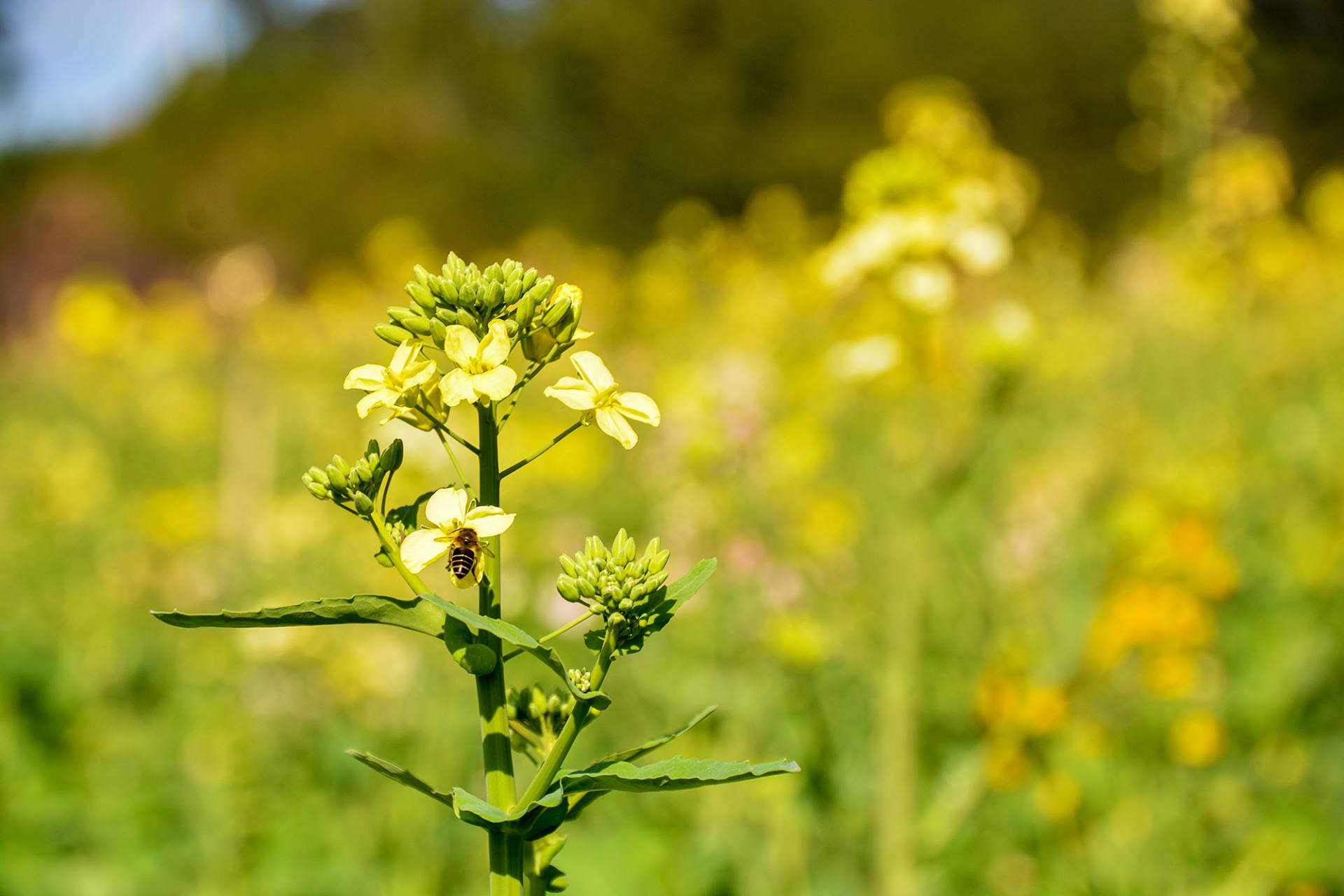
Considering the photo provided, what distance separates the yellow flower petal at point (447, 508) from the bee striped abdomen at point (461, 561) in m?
0.02

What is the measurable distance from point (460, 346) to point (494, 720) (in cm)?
18

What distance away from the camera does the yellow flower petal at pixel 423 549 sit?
54 cm

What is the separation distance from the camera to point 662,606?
565 millimetres

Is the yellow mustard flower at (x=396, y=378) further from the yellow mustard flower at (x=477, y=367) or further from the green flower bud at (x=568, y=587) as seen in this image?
the green flower bud at (x=568, y=587)

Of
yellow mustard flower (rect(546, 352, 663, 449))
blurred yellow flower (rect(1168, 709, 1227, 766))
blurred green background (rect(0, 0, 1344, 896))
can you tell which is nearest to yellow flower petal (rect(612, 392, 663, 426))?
yellow mustard flower (rect(546, 352, 663, 449))

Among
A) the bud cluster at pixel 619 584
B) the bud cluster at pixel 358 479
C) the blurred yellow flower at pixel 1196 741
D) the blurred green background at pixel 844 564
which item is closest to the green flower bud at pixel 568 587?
the bud cluster at pixel 619 584

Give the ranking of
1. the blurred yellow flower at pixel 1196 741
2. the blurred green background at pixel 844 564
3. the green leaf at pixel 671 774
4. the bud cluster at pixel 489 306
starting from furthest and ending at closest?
the blurred yellow flower at pixel 1196 741, the blurred green background at pixel 844 564, the bud cluster at pixel 489 306, the green leaf at pixel 671 774

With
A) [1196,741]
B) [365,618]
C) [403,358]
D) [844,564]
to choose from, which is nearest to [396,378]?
[403,358]

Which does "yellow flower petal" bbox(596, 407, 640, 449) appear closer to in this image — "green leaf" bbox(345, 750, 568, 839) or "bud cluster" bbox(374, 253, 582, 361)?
"bud cluster" bbox(374, 253, 582, 361)

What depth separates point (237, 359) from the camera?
Result: 11.6 feet

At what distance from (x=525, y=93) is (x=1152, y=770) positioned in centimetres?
1376

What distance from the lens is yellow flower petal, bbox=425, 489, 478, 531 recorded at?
54 centimetres

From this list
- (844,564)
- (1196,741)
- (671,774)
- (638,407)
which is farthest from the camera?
(844,564)

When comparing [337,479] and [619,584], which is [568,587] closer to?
[619,584]
